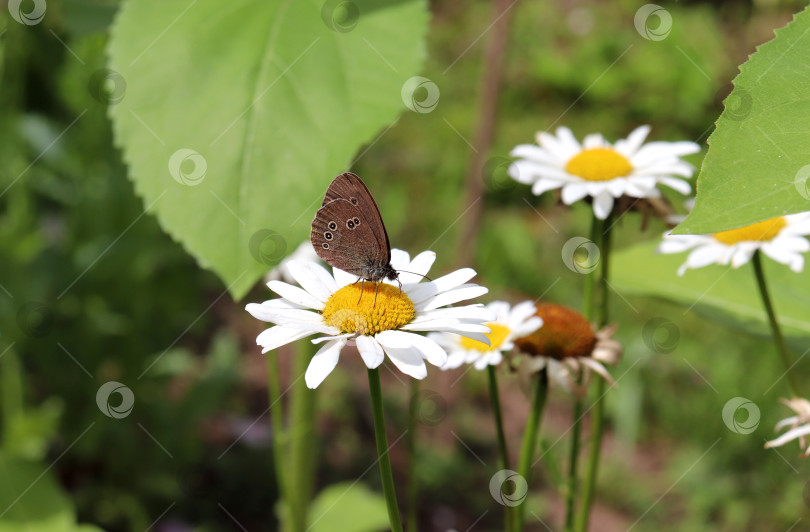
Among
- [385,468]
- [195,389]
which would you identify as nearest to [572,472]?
[385,468]

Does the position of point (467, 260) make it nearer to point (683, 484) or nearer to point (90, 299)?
point (683, 484)

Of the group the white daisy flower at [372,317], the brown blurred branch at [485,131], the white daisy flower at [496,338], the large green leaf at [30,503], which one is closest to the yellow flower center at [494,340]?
the white daisy flower at [496,338]

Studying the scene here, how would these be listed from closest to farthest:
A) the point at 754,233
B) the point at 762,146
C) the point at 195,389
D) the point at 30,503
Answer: the point at 762,146
the point at 754,233
the point at 30,503
the point at 195,389

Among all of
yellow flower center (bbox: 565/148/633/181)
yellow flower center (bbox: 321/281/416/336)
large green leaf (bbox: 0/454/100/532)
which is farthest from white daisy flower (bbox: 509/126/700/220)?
large green leaf (bbox: 0/454/100/532)

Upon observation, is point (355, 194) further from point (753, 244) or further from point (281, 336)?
point (753, 244)

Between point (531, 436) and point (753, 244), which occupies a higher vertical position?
point (753, 244)

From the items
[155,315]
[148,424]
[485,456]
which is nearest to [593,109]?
[485,456]

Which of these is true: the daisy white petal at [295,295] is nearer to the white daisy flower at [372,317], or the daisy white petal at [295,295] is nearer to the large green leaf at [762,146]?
the white daisy flower at [372,317]
